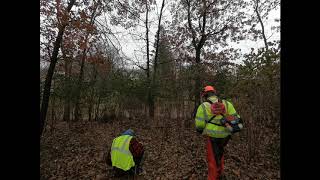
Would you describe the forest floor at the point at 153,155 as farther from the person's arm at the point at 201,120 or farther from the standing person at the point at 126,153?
the person's arm at the point at 201,120

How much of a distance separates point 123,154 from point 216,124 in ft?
8.21

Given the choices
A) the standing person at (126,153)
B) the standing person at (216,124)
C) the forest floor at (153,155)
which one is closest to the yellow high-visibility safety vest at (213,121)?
the standing person at (216,124)

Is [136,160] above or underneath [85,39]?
underneath

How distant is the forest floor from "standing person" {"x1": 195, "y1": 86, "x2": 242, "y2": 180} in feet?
3.42

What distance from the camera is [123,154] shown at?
489 cm

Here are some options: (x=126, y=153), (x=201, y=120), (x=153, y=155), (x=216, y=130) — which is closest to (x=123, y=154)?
(x=126, y=153)

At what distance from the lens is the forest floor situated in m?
5.44

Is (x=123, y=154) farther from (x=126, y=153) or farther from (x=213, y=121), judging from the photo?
(x=213, y=121)

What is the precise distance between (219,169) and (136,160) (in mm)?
2190

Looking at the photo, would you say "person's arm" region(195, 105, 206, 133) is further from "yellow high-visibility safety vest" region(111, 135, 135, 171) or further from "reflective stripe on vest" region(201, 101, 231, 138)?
"yellow high-visibility safety vest" region(111, 135, 135, 171)
